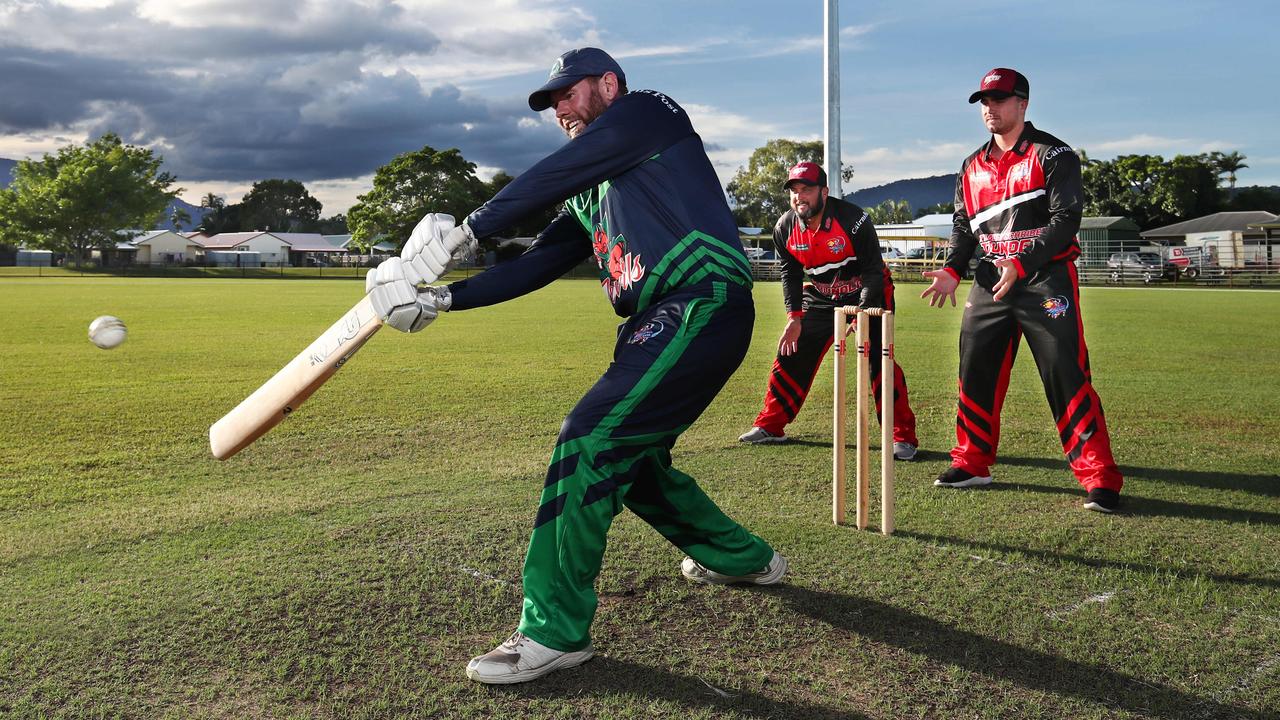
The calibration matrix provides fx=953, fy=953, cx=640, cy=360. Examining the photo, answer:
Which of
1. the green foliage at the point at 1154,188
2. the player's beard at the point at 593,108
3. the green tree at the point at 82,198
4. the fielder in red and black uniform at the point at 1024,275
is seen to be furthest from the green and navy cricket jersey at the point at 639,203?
the green tree at the point at 82,198

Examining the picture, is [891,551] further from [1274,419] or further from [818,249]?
[1274,419]

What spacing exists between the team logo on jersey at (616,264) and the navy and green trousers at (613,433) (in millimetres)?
117

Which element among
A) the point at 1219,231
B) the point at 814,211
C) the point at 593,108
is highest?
the point at 1219,231

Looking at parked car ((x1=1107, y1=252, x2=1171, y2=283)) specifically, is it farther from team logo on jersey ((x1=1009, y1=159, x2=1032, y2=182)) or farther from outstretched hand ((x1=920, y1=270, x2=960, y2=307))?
outstretched hand ((x1=920, y1=270, x2=960, y2=307))

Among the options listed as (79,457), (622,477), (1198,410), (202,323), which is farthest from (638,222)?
(202,323)

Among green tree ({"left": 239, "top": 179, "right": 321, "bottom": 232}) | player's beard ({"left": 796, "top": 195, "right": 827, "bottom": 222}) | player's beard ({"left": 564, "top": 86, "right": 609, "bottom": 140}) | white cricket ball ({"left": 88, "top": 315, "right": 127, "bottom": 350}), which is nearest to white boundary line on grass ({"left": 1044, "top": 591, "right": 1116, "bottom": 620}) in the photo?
player's beard ({"left": 564, "top": 86, "right": 609, "bottom": 140})

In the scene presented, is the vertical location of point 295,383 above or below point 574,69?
below

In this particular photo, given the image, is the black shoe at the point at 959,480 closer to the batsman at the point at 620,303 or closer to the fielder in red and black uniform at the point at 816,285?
the fielder in red and black uniform at the point at 816,285

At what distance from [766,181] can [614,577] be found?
80.7 m

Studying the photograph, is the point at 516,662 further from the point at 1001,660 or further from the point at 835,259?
the point at 835,259

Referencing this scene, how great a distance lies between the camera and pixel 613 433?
9.79ft

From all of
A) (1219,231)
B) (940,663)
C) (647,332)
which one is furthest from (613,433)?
(1219,231)

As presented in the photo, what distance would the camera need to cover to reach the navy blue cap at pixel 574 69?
10.1ft

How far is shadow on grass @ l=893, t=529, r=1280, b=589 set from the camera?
4000 mm
